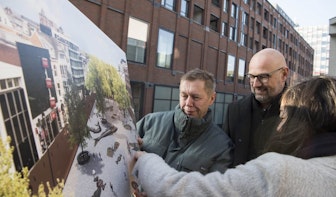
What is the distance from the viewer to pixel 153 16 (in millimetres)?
16453

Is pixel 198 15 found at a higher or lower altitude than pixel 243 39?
higher

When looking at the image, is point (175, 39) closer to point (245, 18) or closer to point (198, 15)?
point (198, 15)

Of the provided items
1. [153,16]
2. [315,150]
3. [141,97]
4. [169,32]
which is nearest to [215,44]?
[169,32]

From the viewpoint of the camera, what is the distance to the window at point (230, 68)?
24.9 m

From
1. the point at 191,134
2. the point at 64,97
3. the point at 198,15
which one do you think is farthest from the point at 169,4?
the point at 64,97

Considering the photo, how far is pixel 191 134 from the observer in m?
1.90

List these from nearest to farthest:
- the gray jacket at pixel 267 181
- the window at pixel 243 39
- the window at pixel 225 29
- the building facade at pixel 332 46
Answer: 1. the gray jacket at pixel 267 181
2. the building facade at pixel 332 46
3. the window at pixel 225 29
4. the window at pixel 243 39

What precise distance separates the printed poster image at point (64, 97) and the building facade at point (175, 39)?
12.4 meters

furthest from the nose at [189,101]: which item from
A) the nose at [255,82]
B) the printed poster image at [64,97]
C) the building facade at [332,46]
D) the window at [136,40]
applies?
the window at [136,40]

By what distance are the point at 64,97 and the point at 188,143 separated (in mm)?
1049

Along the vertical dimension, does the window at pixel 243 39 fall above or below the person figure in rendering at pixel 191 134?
above

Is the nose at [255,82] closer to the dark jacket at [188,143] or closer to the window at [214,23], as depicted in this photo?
the dark jacket at [188,143]

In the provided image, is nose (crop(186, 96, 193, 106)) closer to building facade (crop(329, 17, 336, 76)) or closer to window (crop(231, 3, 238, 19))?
building facade (crop(329, 17, 336, 76))

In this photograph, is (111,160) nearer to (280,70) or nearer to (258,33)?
(280,70)
